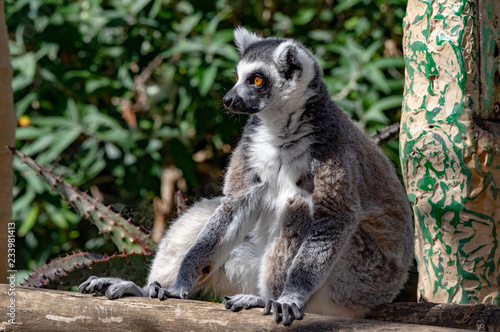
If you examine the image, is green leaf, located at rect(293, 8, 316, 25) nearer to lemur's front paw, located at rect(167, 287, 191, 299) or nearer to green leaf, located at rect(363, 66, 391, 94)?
green leaf, located at rect(363, 66, 391, 94)

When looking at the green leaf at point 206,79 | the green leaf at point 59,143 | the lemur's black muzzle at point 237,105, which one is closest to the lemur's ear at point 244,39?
the lemur's black muzzle at point 237,105

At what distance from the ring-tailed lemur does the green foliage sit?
133 cm

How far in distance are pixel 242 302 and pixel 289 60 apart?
3.52ft

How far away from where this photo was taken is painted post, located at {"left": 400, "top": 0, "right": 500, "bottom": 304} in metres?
2.58

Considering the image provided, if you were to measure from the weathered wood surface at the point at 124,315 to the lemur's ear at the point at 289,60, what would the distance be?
1.05 m

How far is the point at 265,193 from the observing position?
107 inches

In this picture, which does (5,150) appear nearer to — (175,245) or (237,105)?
(175,245)

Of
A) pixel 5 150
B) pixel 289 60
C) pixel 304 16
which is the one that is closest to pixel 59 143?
pixel 5 150

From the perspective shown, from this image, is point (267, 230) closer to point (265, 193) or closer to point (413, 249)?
point (265, 193)

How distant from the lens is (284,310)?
2.13m

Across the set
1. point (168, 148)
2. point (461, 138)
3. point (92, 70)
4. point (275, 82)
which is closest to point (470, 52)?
point (461, 138)

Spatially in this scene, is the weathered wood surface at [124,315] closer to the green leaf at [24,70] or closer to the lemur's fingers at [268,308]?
the lemur's fingers at [268,308]

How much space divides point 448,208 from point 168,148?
248 centimetres

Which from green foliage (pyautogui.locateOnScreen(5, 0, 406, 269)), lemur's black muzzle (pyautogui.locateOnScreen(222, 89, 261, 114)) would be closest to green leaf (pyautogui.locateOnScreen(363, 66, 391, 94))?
green foliage (pyautogui.locateOnScreen(5, 0, 406, 269))
